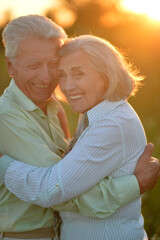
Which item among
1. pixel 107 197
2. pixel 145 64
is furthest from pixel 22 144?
pixel 145 64

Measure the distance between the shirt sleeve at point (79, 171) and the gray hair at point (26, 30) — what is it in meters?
0.95

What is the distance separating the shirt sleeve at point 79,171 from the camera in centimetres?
239

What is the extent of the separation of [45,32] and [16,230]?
4.90ft

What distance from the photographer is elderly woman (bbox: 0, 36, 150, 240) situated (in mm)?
2404

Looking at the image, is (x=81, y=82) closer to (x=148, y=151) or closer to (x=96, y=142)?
(x=96, y=142)

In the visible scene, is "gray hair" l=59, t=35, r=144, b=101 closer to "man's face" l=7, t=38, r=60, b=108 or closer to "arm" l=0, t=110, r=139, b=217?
"man's face" l=7, t=38, r=60, b=108

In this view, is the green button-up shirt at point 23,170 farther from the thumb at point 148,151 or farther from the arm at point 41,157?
the thumb at point 148,151

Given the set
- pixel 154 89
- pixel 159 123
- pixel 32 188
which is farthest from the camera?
pixel 154 89

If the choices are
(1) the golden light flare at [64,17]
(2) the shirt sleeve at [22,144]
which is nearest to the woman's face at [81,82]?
(2) the shirt sleeve at [22,144]

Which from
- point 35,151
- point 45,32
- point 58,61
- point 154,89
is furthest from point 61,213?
point 154,89

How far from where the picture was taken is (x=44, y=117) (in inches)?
121

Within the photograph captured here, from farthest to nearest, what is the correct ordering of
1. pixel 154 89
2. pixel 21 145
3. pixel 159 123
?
pixel 154 89
pixel 159 123
pixel 21 145

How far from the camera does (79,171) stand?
7.83ft

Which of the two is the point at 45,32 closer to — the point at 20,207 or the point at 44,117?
the point at 44,117
